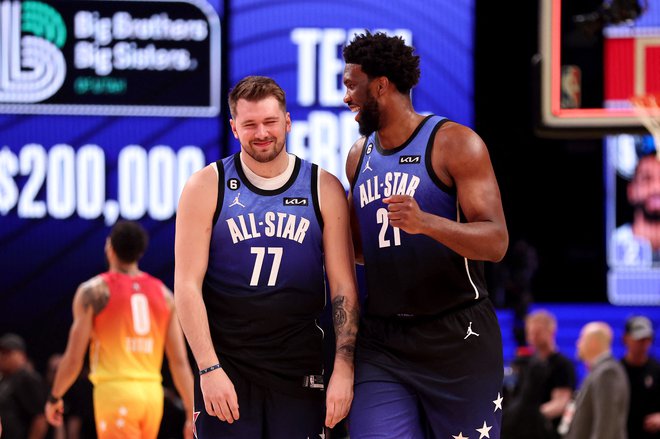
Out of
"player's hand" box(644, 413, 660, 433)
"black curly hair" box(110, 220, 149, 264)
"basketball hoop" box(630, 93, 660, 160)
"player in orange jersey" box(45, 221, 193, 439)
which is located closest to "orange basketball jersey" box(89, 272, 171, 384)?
"player in orange jersey" box(45, 221, 193, 439)

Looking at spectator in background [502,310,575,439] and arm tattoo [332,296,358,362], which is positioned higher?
arm tattoo [332,296,358,362]

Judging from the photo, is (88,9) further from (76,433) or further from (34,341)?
(76,433)

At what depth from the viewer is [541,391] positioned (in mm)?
9711

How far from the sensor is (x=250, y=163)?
491 centimetres

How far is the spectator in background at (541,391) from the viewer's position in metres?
9.35

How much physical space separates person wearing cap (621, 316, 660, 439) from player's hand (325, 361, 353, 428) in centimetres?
522

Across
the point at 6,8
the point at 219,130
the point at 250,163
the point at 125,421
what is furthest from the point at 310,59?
the point at 250,163

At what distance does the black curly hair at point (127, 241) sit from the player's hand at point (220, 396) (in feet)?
9.94

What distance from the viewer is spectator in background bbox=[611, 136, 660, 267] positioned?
13.0m

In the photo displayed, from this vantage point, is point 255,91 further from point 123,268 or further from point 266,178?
point 123,268

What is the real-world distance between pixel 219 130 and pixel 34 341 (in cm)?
292

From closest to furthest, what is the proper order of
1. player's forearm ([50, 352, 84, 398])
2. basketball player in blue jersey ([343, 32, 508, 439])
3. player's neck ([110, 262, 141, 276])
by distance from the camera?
basketball player in blue jersey ([343, 32, 508, 439]) < player's forearm ([50, 352, 84, 398]) < player's neck ([110, 262, 141, 276])

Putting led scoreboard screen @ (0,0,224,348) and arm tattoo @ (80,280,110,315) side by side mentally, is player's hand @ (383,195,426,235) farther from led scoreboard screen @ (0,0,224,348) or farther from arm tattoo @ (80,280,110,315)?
led scoreboard screen @ (0,0,224,348)

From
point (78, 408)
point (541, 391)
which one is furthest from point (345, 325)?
point (78, 408)
